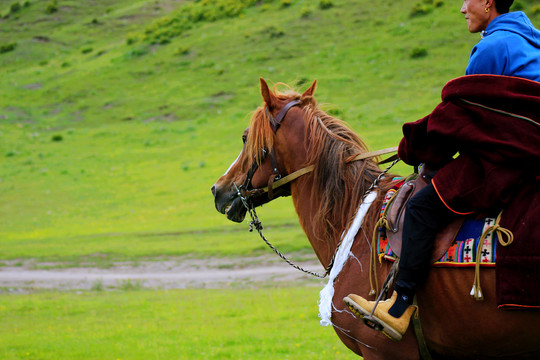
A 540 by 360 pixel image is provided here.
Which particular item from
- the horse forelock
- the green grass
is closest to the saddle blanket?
the horse forelock

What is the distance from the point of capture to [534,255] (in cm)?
332

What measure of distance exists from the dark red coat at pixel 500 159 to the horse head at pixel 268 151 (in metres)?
1.28

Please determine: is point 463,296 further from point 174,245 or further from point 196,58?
point 196,58

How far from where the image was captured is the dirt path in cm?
1409

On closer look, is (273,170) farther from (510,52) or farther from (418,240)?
(510,52)

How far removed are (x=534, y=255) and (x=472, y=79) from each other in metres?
1.09

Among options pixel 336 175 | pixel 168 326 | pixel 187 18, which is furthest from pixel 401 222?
pixel 187 18

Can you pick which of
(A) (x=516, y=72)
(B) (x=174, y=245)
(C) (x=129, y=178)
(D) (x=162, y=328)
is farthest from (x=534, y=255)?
(C) (x=129, y=178)

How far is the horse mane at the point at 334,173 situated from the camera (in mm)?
4379

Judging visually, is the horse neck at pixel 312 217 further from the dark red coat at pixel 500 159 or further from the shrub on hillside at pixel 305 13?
the shrub on hillside at pixel 305 13

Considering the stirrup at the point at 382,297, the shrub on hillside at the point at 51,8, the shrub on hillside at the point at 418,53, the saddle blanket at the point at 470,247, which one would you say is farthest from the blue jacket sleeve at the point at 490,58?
the shrub on hillside at the point at 51,8

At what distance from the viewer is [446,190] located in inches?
142

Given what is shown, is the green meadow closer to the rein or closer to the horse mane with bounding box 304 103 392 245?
the horse mane with bounding box 304 103 392 245

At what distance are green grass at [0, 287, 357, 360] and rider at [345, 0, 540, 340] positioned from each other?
3.96 metres
